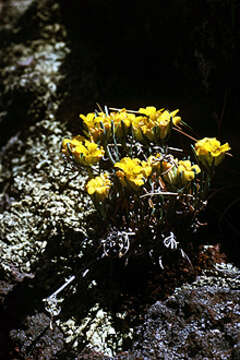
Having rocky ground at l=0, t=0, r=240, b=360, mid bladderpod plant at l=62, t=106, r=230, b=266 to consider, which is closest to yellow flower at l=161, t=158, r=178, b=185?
mid bladderpod plant at l=62, t=106, r=230, b=266

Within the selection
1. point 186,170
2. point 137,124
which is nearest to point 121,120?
point 137,124

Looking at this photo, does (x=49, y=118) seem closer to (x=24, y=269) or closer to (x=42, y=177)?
(x=42, y=177)

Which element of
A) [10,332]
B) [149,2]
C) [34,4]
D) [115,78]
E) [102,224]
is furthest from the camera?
[34,4]

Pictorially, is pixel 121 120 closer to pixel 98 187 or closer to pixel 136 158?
pixel 136 158

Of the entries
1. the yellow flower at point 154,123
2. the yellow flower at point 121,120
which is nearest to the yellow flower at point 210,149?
the yellow flower at point 154,123

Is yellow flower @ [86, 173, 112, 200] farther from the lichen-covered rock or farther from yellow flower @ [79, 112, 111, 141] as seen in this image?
the lichen-covered rock

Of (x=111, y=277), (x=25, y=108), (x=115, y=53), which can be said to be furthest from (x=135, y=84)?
(x=111, y=277)
